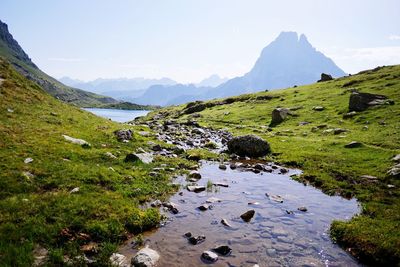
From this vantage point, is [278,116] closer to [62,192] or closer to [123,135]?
[123,135]

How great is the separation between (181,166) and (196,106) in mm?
81192

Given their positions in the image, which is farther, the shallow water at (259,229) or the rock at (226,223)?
the rock at (226,223)

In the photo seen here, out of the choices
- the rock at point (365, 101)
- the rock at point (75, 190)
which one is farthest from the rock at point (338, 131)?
the rock at point (75, 190)

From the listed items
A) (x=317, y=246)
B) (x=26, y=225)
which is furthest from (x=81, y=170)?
(x=317, y=246)

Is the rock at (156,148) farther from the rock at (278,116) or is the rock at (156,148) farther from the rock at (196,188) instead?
the rock at (278,116)

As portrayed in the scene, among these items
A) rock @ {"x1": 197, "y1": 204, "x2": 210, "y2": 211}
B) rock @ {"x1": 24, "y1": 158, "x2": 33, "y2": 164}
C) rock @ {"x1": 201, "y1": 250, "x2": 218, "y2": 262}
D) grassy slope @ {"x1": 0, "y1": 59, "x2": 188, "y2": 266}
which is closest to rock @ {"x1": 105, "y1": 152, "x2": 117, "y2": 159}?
grassy slope @ {"x1": 0, "y1": 59, "x2": 188, "y2": 266}

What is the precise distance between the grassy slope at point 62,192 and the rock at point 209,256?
342cm

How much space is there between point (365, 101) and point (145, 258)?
5360 centimetres

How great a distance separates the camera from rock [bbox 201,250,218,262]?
1149cm

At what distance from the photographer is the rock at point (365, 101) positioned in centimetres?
5279

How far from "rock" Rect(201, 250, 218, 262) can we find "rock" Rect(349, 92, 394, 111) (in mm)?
49884

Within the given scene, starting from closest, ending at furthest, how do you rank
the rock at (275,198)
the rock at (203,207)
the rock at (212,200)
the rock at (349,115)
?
the rock at (203,207), the rock at (212,200), the rock at (275,198), the rock at (349,115)

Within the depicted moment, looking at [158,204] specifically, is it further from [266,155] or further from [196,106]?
[196,106]

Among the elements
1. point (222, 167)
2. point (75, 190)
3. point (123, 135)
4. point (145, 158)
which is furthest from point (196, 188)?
point (123, 135)
